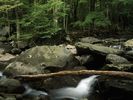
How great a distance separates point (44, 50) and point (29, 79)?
118 inches

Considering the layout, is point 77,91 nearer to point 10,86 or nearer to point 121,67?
→ point 121,67

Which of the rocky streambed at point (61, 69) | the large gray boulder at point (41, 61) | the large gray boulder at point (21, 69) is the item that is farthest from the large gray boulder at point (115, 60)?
the large gray boulder at point (21, 69)

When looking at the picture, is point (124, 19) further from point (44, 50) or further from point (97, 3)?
point (44, 50)

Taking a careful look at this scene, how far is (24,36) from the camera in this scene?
19875 mm

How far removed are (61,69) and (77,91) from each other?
1955 mm

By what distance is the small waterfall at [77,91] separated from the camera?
34.0 feet

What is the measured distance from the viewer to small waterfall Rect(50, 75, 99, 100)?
10.4m

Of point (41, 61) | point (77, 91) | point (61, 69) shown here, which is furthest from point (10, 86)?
point (61, 69)

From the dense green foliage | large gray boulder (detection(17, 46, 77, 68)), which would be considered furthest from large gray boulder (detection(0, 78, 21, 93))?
the dense green foliage

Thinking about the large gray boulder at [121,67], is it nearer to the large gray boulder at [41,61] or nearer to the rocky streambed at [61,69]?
the rocky streambed at [61,69]

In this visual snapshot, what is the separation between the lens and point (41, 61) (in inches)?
500

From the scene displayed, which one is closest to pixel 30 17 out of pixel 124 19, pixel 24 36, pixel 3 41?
pixel 24 36

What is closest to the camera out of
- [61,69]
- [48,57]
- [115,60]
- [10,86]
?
[10,86]

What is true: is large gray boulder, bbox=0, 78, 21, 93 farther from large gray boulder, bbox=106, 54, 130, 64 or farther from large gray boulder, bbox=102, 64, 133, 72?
large gray boulder, bbox=106, 54, 130, 64
